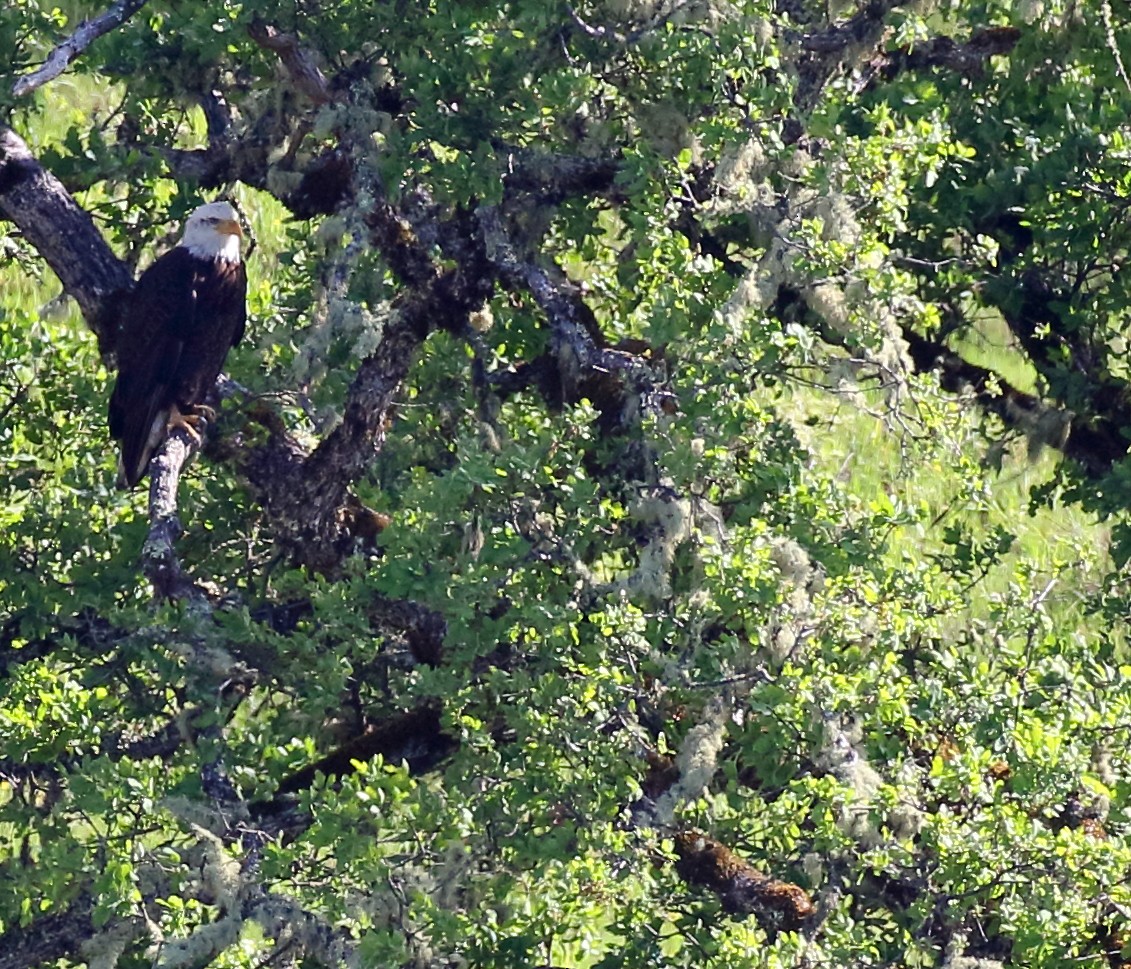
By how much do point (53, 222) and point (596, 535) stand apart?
173 cm

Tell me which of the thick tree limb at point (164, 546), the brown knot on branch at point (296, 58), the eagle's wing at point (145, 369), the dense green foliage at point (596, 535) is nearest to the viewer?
the dense green foliage at point (596, 535)

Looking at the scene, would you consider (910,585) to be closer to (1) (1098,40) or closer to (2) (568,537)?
(2) (568,537)

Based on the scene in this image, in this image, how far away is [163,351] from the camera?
514cm

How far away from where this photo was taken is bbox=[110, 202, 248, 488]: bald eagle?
4938 mm

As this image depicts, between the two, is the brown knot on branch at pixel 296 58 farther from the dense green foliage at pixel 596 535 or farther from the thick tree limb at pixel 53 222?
the thick tree limb at pixel 53 222

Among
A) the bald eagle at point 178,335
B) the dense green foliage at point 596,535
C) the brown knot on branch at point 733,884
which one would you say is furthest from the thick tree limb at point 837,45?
the brown knot on branch at point 733,884

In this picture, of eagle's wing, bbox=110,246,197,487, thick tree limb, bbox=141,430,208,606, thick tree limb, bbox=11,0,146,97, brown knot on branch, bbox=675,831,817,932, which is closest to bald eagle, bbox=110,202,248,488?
eagle's wing, bbox=110,246,197,487

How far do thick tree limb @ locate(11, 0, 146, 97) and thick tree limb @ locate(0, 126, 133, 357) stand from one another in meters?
0.28

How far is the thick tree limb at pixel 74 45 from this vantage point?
14.0 ft

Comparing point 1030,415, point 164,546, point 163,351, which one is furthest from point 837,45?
point 164,546

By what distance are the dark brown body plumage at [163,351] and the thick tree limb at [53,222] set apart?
137 millimetres

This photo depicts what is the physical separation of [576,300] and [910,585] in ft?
4.45

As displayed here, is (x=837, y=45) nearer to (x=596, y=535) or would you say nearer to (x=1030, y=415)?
(x=1030, y=415)

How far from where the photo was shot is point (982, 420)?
555 cm
